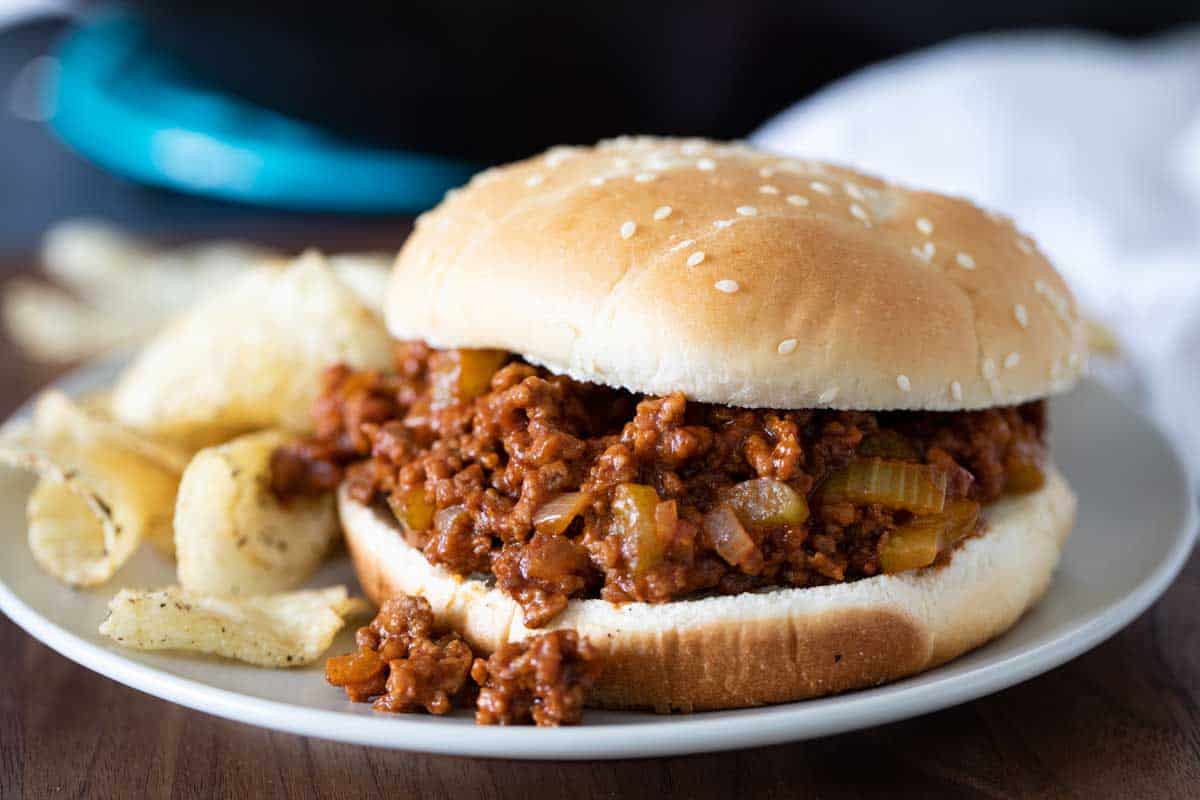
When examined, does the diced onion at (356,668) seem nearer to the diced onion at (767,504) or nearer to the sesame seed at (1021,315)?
the diced onion at (767,504)

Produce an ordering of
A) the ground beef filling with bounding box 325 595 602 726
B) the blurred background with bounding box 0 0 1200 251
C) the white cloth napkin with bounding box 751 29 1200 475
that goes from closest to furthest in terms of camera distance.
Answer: the ground beef filling with bounding box 325 595 602 726, the white cloth napkin with bounding box 751 29 1200 475, the blurred background with bounding box 0 0 1200 251

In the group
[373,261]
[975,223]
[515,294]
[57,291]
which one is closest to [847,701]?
[515,294]

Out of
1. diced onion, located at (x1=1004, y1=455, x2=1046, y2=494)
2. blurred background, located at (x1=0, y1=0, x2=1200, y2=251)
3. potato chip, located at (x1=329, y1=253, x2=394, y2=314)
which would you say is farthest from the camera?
blurred background, located at (x1=0, y1=0, x2=1200, y2=251)

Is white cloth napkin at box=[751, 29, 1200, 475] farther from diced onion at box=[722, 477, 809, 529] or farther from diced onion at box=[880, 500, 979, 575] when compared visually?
diced onion at box=[722, 477, 809, 529]

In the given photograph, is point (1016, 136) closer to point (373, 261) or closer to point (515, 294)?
point (373, 261)

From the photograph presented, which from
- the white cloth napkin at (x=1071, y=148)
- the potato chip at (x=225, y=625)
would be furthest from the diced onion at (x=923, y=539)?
the white cloth napkin at (x=1071, y=148)

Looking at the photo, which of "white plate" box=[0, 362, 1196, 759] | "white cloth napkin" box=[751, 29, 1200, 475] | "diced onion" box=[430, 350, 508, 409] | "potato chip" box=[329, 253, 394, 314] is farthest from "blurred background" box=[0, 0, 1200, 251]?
"diced onion" box=[430, 350, 508, 409]

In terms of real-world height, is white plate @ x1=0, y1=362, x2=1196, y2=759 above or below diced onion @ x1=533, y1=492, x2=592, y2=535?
below

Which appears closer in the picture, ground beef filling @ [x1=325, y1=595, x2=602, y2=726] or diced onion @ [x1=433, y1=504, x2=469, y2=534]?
ground beef filling @ [x1=325, y1=595, x2=602, y2=726]
